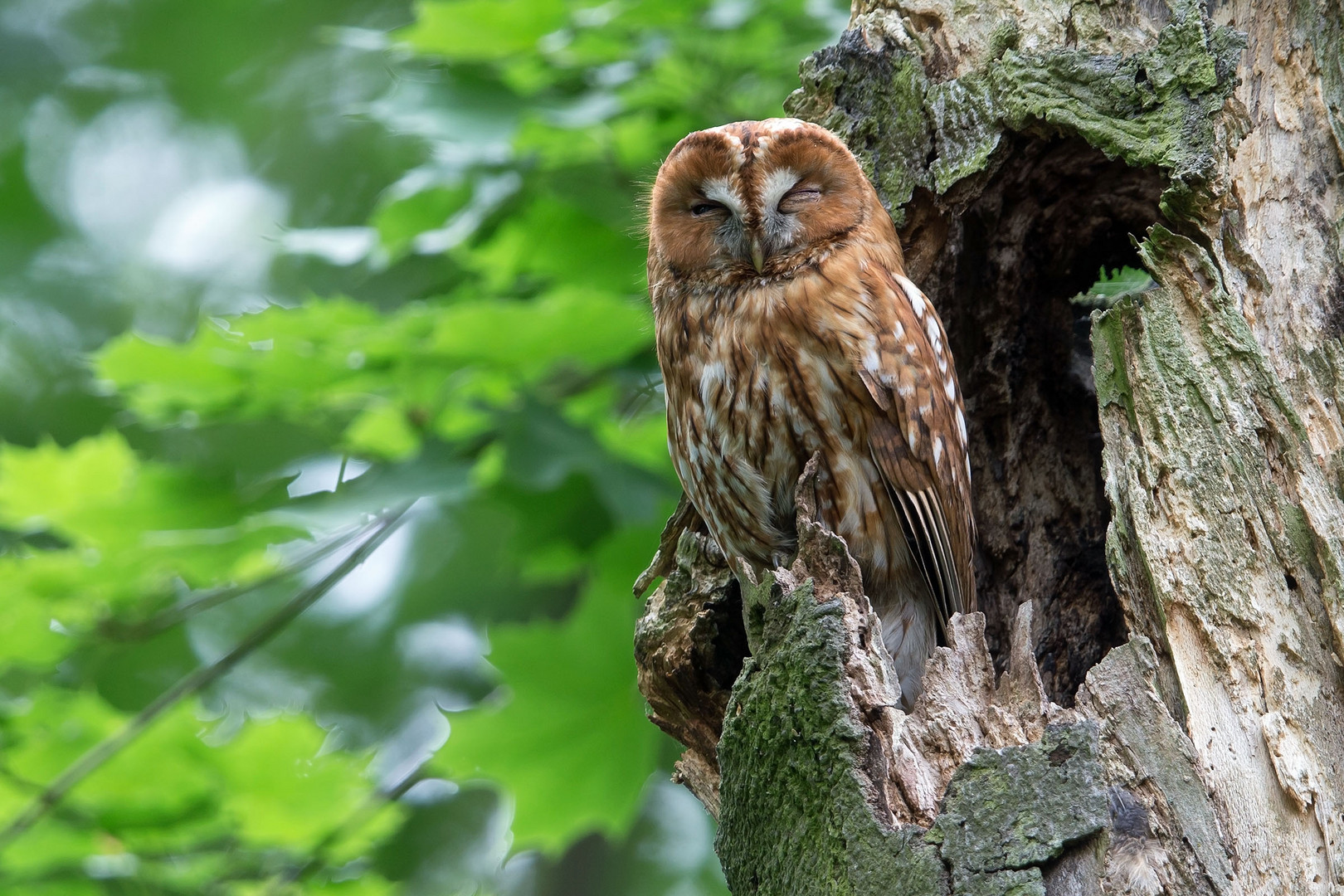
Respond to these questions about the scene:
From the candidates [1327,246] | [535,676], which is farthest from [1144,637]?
[535,676]

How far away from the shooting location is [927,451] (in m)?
2.41

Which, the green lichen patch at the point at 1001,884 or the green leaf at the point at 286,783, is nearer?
the green lichen patch at the point at 1001,884

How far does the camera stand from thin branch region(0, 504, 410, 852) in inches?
119

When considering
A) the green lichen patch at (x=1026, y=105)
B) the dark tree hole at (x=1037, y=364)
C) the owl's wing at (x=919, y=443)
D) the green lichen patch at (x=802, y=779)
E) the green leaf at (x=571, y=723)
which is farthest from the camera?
the green leaf at (x=571, y=723)

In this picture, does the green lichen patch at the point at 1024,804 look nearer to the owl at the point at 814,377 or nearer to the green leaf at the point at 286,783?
the owl at the point at 814,377

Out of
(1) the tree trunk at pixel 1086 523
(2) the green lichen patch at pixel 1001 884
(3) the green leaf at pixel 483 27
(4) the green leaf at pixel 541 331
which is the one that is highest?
(3) the green leaf at pixel 483 27

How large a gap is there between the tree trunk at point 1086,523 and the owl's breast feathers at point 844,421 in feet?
0.69

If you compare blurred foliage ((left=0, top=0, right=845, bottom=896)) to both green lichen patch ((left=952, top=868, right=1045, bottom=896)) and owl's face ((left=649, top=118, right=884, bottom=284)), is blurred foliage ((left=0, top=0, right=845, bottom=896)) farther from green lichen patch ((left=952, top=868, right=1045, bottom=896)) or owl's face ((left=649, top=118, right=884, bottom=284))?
green lichen patch ((left=952, top=868, right=1045, bottom=896))

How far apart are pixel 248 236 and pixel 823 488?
424 cm

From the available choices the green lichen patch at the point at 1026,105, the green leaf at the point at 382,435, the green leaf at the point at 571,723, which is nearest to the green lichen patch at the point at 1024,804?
the green lichen patch at the point at 1026,105

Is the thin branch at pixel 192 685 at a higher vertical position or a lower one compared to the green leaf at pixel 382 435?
lower

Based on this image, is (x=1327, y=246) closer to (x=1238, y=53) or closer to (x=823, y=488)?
(x=1238, y=53)

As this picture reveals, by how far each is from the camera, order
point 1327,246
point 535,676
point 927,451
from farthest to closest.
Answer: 1. point 535,676
2. point 927,451
3. point 1327,246

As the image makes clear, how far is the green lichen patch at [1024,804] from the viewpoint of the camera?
1.45 meters
